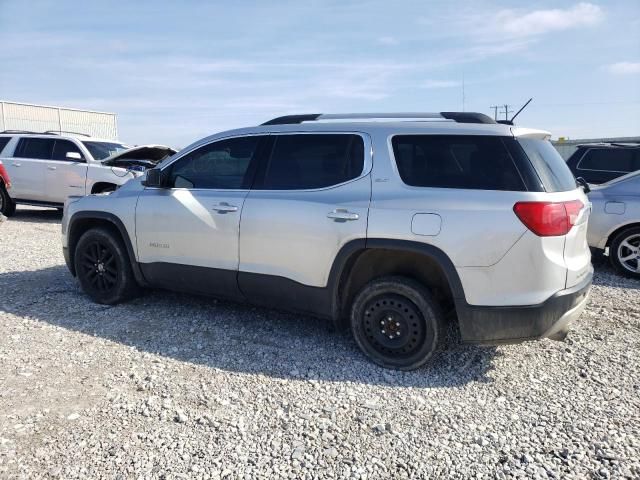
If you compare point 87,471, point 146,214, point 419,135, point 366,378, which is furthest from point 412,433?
point 146,214

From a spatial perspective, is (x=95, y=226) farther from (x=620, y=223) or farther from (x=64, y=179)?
(x=620, y=223)

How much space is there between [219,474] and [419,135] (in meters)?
2.59

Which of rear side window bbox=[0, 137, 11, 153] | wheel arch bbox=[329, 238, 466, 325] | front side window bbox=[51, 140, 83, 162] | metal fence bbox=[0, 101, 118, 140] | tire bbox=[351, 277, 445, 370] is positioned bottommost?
tire bbox=[351, 277, 445, 370]

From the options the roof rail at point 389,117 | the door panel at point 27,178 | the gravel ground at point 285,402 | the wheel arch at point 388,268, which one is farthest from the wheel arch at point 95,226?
the door panel at point 27,178

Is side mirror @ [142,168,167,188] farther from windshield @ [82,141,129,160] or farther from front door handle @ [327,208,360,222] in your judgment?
windshield @ [82,141,129,160]

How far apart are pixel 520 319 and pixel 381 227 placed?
113cm

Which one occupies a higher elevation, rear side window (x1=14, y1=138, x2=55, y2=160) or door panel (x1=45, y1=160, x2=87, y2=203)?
rear side window (x1=14, y1=138, x2=55, y2=160)

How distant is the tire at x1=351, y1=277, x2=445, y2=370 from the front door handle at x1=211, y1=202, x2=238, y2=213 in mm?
1298

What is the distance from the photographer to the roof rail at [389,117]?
3.72 m

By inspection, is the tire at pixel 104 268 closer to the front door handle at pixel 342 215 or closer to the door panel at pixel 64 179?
the front door handle at pixel 342 215

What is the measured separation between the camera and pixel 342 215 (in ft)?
11.8

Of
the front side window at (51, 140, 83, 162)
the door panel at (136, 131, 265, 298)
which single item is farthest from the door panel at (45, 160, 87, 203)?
the door panel at (136, 131, 265, 298)

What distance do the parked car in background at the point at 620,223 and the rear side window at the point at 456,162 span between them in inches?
160

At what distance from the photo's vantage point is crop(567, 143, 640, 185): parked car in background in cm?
896
